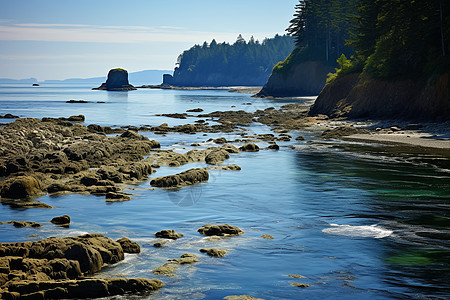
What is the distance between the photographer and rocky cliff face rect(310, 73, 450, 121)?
4256 cm

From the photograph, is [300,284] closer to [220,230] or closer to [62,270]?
[220,230]

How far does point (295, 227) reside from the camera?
16750 mm

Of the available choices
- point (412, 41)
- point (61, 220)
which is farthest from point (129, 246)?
point (412, 41)

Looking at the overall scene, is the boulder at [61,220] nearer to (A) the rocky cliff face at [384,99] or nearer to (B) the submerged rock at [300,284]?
(B) the submerged rock at [300,284]

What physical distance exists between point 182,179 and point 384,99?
109ft

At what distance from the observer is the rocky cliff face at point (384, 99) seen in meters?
42.6

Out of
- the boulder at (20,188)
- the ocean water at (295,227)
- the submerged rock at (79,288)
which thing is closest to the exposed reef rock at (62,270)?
the submerged rock at (79,288)

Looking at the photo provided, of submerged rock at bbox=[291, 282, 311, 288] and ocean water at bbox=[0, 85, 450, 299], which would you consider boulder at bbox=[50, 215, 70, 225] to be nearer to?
ocean water at bbox=[0, 85, 450, 299]

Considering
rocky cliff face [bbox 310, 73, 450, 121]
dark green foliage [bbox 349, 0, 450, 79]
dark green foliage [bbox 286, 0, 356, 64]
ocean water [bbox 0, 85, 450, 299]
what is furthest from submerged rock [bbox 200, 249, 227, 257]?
dark green foliage [bbox 286, 0, 356, 64]

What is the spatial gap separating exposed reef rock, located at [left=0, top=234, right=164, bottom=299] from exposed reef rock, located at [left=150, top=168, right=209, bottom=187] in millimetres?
10228

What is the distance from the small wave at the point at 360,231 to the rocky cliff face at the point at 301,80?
10213 cm

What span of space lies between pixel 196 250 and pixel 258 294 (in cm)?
335

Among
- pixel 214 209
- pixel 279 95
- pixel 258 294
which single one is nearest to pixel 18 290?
pixel 258 294

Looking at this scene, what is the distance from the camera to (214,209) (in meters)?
19.6
